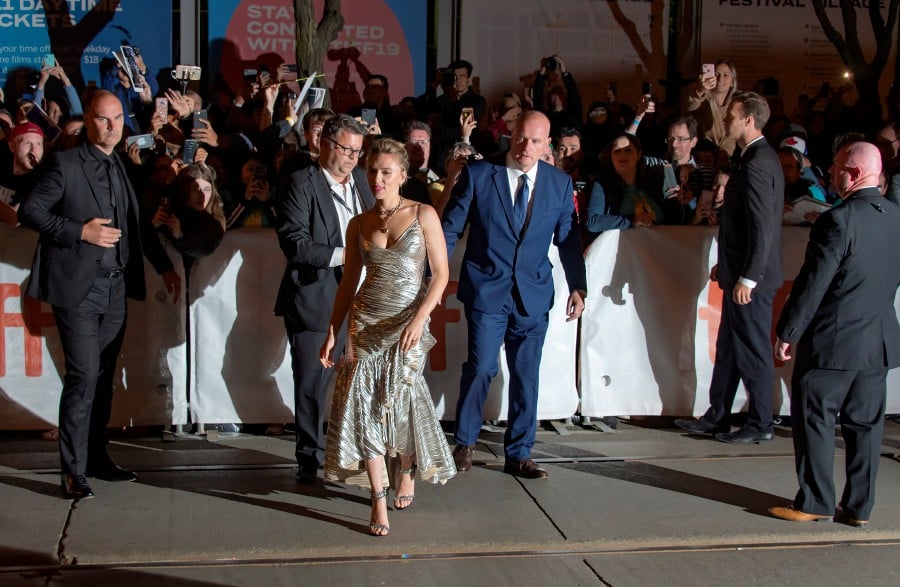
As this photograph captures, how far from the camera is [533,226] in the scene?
20.8ft

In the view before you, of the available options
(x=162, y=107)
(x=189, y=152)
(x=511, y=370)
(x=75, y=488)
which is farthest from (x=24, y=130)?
(x=511, y=370)

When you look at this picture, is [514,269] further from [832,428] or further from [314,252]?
[832,428]

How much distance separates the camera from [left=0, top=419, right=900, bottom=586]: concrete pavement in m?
4.98

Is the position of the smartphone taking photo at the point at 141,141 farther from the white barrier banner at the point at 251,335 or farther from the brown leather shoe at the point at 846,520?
the brown leather shoe at the point at 846,520

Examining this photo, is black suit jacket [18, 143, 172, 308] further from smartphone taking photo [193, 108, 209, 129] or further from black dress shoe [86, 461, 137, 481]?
smartphone taking photo [193, 108, 209, 129]

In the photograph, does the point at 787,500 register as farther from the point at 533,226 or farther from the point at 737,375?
the point at 533,226

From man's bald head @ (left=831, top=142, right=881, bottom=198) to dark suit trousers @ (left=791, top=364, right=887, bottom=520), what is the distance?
3.15 ft

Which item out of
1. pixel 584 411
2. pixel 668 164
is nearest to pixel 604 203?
pixel 668 164

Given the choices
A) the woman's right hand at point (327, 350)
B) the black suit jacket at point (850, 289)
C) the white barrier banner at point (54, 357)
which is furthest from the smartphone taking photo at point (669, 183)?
the white barrier banner at point (54, 357)

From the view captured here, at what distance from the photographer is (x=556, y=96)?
10.8m

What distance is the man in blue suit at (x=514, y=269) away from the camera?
20.7 feet

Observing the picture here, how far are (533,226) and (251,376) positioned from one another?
89.0 inches

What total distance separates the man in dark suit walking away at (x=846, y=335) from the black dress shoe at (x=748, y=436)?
5.09ft

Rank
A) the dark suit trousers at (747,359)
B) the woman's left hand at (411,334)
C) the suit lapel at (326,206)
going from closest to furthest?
1. the woman's left hand at (411,334)
2. the suit lapel at (326,206)
3. the dark suit trousers at (747,359)
